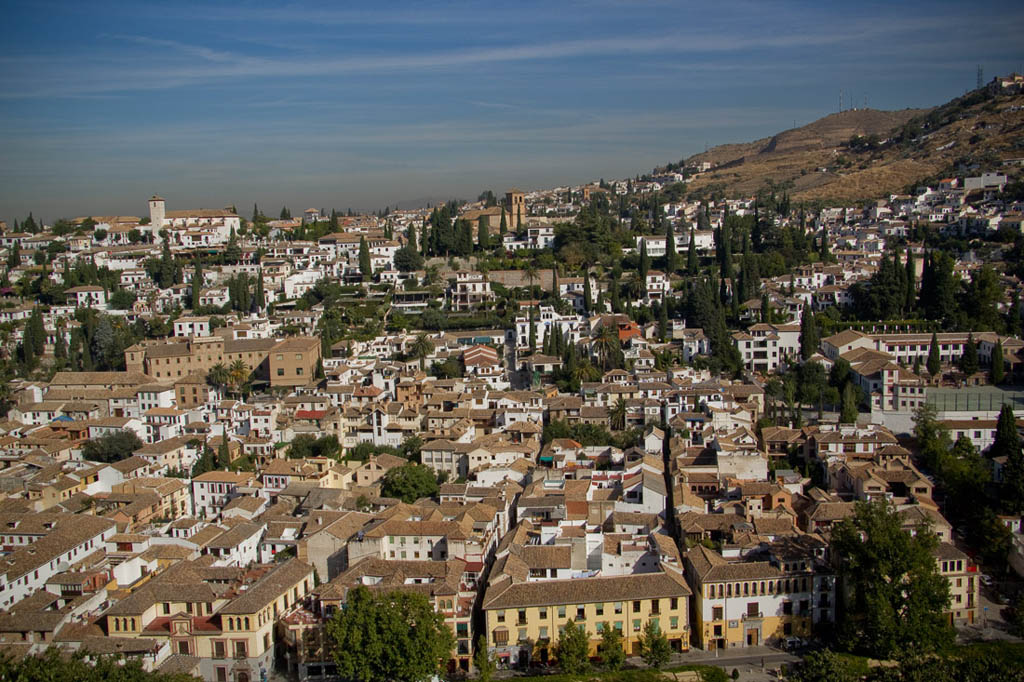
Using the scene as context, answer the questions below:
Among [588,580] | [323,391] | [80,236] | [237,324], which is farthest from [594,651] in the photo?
[80,236]

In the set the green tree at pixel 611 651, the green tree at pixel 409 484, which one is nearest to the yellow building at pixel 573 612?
the green tree at pixel 611 651

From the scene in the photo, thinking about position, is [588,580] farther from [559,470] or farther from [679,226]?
[679,226]

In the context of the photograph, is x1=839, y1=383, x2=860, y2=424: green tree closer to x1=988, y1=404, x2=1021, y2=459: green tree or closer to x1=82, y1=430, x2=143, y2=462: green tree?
x1=988, y1=404, x2=1021, y2=459: green tree

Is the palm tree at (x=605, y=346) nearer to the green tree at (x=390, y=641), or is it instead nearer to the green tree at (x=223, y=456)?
the green tree at (x=223, y=456)

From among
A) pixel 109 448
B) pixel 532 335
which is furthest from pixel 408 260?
pixel 109 448

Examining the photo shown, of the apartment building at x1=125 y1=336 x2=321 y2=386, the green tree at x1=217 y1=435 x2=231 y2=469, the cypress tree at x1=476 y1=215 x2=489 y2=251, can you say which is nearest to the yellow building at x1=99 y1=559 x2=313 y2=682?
the green tree at x1=217 y1=435 x2=231 y2=469
